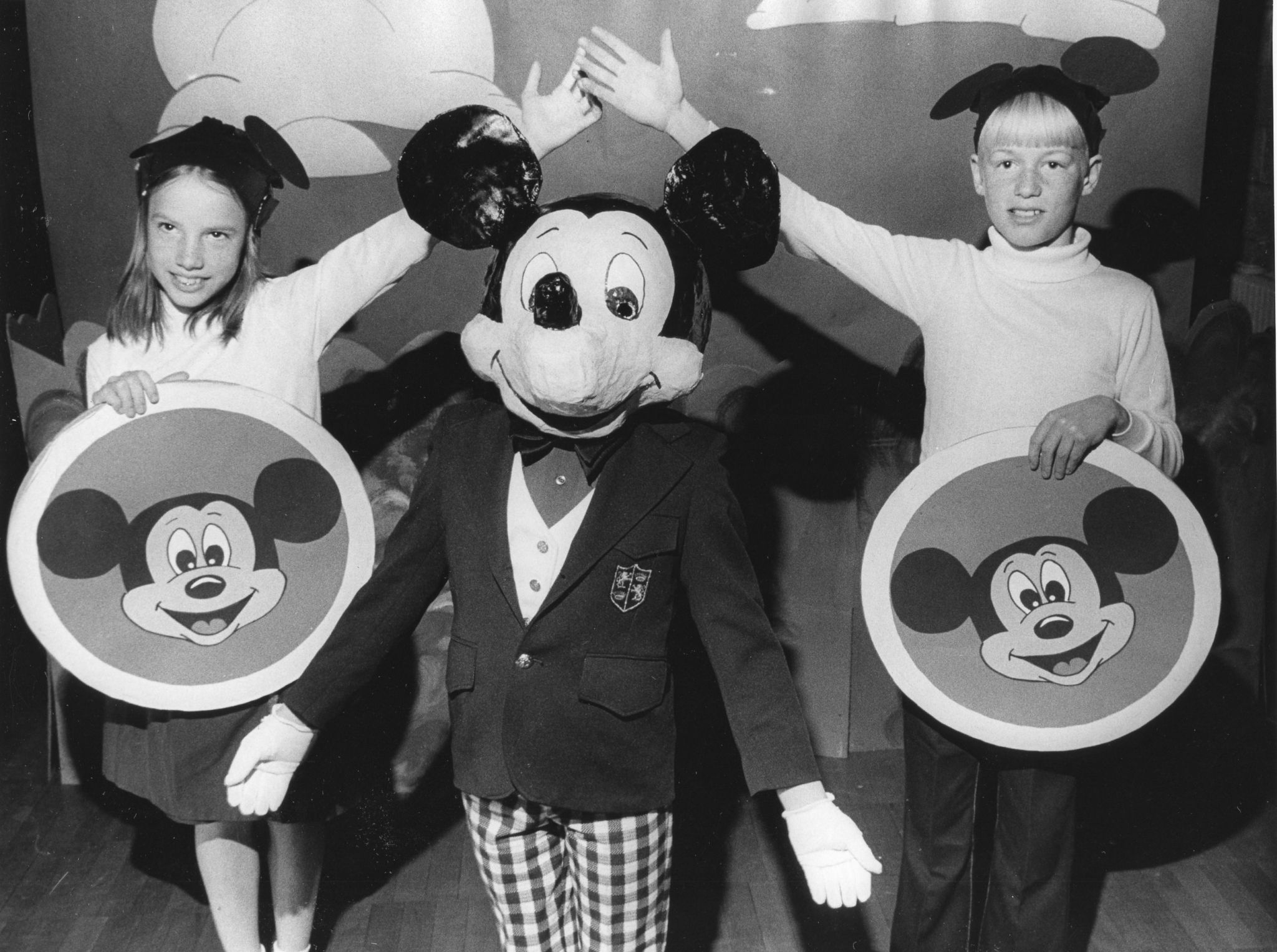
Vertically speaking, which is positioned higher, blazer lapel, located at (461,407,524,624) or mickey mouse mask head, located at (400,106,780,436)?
mickey mouse mask head, located at (400,106,780,436)

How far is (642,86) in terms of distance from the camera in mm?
1704

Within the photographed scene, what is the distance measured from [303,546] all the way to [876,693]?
0.93 m

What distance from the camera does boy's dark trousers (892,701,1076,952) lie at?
1791mm

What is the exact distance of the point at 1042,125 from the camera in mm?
1674

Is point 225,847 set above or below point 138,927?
above

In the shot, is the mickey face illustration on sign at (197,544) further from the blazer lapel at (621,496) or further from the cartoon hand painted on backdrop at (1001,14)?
the cartoon hand painted on backdrop at (1001,14)

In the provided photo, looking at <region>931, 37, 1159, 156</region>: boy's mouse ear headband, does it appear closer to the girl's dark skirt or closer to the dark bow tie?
the dark bow tie

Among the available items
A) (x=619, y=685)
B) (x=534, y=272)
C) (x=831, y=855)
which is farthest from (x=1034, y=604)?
(x=534, y=272)

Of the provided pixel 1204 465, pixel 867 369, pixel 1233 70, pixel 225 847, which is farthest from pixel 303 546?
pixel 1233 70

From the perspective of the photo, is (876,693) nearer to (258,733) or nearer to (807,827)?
(807,827)

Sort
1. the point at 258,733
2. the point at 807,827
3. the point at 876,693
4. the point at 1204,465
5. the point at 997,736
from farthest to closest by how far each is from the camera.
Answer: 1. the point at 876,693
2. the point at 1204,465
3. the point at 997,736
4. the point at 258,733
5. the point at 807,827

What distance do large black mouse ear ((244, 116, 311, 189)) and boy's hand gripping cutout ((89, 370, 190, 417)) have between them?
0.31m

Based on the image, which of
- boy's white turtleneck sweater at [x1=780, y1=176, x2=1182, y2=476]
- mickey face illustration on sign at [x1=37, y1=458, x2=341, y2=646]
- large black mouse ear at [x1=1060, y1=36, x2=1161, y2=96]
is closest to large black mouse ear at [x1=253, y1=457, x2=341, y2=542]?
Answer: mickey face illustration on sign at [x1=37, y1=458, x2=341, y2=646]

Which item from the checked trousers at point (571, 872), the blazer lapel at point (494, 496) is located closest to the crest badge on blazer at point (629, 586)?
the blazer lapel at point (494, 496)
